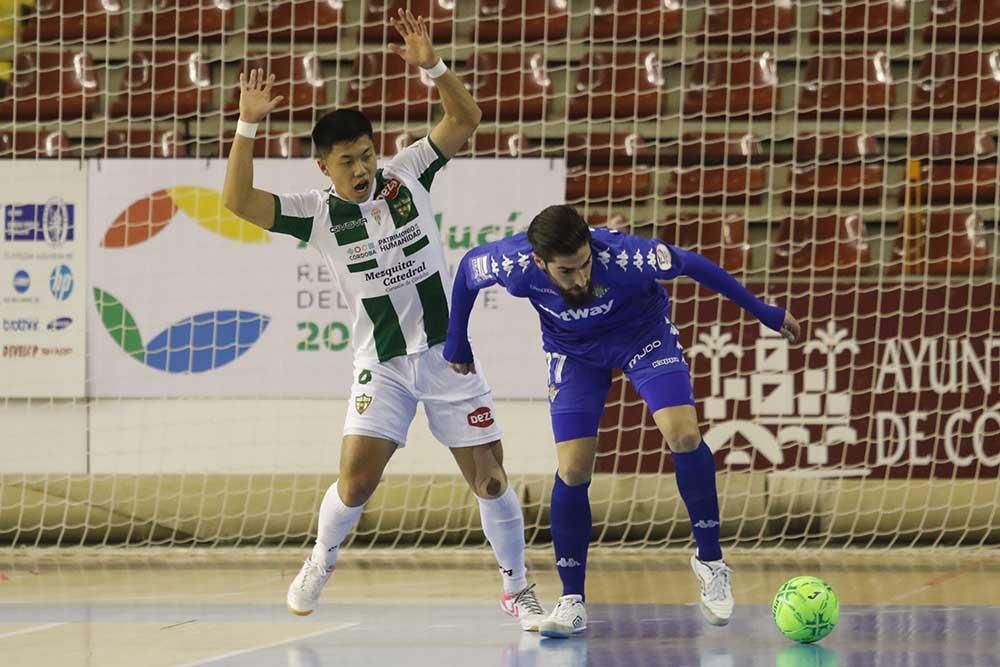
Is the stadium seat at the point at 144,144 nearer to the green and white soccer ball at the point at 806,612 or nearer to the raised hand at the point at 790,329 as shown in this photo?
the raised hand at the point at 790,329

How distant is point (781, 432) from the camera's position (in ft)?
30.9

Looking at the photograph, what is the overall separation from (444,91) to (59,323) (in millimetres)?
4197

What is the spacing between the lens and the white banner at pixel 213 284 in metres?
9.47

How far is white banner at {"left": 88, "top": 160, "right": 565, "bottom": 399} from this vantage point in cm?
947

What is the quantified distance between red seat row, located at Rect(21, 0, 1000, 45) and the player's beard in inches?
197

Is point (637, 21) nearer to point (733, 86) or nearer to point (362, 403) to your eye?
point (733, 86)

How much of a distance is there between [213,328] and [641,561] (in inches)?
108

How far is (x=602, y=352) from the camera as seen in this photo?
5.93 metres

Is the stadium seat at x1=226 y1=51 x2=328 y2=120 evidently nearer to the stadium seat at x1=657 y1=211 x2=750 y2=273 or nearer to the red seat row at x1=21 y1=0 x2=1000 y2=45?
the red seat row at x1=21 y1=0 x2=1000 y2=45

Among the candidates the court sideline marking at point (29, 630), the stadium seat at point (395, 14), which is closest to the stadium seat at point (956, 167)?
the stadium seat at point (395, 14)

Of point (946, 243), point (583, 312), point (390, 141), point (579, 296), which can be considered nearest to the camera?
point (579, 296)

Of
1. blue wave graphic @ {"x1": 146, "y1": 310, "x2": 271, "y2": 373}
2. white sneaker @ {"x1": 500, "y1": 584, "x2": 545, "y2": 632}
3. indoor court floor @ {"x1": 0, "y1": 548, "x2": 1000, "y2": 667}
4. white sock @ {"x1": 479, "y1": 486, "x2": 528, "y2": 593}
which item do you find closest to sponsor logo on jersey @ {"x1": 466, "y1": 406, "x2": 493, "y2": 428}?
white sock @ {"x1": 479, "y1": 486, "x2": 528, "y2": 593}

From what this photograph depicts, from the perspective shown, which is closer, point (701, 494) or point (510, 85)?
point (701, 494)

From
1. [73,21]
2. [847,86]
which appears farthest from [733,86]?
[73,21]
